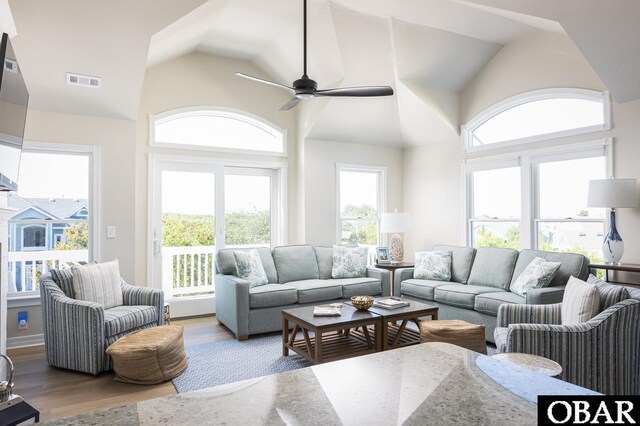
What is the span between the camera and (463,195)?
5.64m

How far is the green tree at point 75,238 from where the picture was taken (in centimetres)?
445

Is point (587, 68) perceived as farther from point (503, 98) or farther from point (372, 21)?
point (372, 21)

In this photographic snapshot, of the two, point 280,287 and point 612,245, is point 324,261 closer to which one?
point 280,287

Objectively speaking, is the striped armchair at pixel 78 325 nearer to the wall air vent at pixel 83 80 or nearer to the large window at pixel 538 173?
the wall air vent at pixel 83 80

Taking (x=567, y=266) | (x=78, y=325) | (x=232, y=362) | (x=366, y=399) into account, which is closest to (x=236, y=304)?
(x=232, y=362)

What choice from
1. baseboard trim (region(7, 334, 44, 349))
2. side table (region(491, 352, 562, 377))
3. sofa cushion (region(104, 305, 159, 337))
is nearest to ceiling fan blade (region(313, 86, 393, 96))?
side table (region(491, 352, 562, 377))

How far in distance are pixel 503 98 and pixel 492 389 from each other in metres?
4.93

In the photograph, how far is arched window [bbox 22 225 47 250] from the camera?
14.0 feet

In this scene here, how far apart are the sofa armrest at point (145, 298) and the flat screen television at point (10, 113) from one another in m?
1.68

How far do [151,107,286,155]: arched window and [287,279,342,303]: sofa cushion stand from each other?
2.11 metres

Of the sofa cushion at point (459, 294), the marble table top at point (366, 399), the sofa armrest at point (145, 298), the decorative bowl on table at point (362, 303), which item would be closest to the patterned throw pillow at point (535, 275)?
the sofa cushion at point (459, 294)

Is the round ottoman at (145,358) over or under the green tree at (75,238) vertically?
under

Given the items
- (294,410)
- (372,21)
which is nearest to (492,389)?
(294,410)

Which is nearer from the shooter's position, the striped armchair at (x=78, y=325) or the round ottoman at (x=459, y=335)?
the striped armchair at (x=78, y=325)
